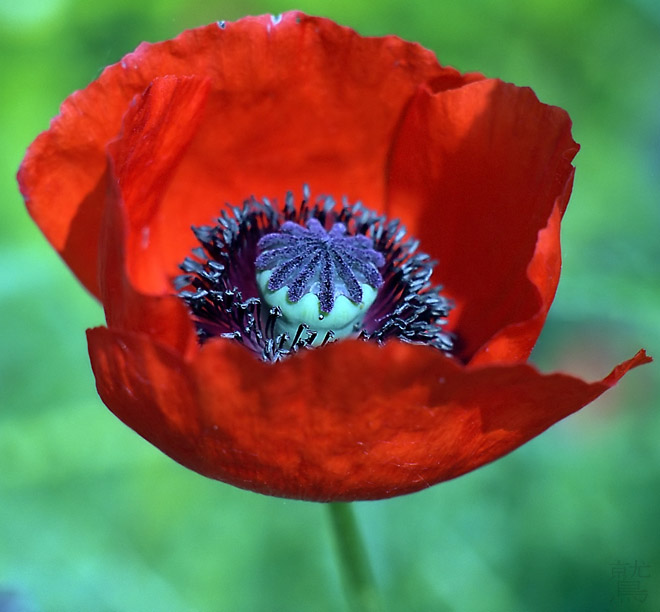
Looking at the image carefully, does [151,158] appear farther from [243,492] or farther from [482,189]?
[243,492]

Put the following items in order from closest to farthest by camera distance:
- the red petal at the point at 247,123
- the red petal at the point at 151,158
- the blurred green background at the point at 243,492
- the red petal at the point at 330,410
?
the red petal at the point at 330,410, the red petal at the point at 151,158, the red petal at the point at 247,123, the blurred green background at the point at 243,492

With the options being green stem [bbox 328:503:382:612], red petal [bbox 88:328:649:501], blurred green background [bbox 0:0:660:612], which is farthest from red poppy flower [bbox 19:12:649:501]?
blurred green background [bbox 0:0:660:612]

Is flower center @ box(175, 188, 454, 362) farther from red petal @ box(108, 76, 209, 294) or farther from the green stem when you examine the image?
the green stem

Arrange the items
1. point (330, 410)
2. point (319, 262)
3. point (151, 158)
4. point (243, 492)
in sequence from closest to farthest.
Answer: point (330, 410) < point (151, 158) < point (319, 262) < point (243, 492)

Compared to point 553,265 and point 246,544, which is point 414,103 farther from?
point 246,544

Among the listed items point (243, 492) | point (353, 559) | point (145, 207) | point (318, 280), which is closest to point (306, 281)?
point (318, 280)

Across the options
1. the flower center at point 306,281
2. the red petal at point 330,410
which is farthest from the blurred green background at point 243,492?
the red petal at point 330,410

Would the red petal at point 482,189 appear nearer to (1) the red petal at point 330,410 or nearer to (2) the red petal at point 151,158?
(1) the red petal at point 330,410
